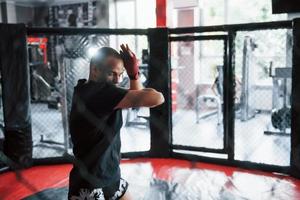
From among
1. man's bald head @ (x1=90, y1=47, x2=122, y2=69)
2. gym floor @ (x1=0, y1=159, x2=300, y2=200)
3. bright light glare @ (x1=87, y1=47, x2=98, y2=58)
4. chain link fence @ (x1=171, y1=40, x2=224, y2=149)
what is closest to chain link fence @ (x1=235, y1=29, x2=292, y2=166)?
gym floor @ (x1=0, y1=159, x2=300, y2=200)

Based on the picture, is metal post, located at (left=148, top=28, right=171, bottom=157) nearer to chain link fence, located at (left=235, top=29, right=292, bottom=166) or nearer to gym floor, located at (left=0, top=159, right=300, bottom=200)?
gym floor, located at (left=0, top=159, right=300, bottom=200)

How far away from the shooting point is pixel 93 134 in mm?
1761

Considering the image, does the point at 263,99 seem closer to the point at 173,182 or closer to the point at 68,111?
the point at 68,111

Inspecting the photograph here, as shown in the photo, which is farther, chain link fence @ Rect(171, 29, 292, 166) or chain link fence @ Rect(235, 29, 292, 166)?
chain link fence @ Rect(171, 29, 292, 166)

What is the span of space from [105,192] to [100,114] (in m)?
0.45

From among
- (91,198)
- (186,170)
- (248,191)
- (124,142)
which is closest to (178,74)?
(124,142)

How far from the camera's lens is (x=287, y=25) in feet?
11.0

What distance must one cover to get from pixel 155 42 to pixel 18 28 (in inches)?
60.9

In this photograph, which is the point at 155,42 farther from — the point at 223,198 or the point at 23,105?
the point at 223,198

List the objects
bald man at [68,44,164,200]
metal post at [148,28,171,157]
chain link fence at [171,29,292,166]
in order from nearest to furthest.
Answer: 1. bald man at [68,44,164,200]
2. metal post at [148,28,171,157]
3. chain link fence at [171,29,292,166]

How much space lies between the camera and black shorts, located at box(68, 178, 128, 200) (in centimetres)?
176

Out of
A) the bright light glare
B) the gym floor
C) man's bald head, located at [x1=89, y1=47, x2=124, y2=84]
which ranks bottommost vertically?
the gym floor

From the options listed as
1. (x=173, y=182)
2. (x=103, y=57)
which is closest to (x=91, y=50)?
(x=173, y=182)

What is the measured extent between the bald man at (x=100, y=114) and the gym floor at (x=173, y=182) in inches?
49.1
